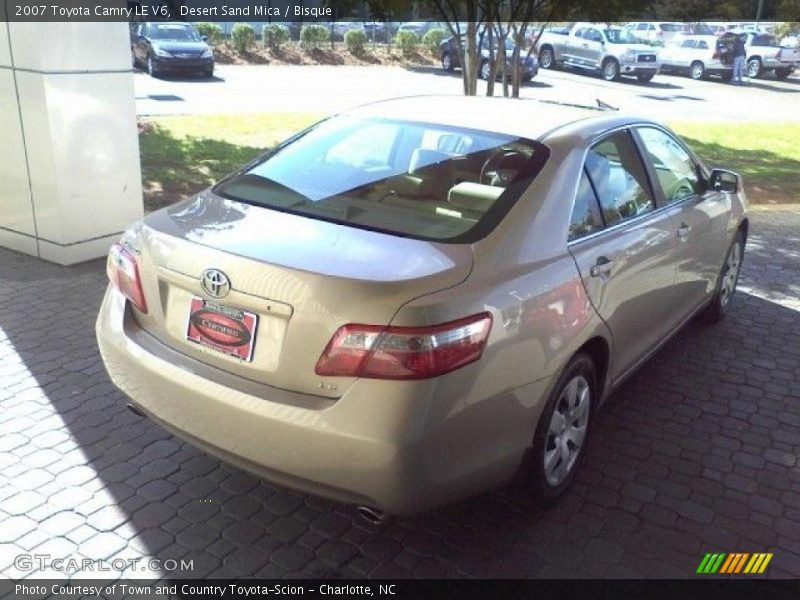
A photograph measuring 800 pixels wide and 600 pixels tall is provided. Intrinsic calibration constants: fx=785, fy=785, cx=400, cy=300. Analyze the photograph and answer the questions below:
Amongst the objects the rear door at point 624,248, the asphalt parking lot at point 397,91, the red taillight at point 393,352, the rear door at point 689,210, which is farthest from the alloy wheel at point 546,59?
the red taillight at point 393,352

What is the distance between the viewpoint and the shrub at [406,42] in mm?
33844

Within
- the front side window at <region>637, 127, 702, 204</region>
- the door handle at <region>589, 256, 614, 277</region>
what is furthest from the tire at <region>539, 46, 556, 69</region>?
the door handle at <region>589, 256, 614, 277</region>

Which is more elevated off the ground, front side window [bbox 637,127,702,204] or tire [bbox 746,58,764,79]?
front side window [bbox 637,127,702,204]

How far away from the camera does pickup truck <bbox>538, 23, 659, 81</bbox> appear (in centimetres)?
2950

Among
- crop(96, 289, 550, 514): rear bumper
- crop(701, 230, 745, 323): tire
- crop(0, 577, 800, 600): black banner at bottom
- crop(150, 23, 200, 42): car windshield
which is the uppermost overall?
crop(150, 23, 200, 42): car windshield

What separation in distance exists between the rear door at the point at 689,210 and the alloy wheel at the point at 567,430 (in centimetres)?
128

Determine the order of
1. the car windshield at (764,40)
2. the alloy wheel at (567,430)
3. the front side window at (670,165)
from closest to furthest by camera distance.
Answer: the alloy wheel at (567,430)
the front side window at (670,165)
the car windshield at (764,40)

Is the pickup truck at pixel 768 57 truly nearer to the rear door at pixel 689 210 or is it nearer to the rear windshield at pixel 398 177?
the rear door at pixel 689 210

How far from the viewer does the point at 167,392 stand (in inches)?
116

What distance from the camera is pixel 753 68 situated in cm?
3359

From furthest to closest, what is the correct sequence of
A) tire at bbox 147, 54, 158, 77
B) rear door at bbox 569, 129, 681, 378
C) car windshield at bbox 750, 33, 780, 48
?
car windshield at bbox 750, 33, 780, 48, tire at bbox 147, 54, 158, 77, rear door at bbox 569, 129, 681, 378

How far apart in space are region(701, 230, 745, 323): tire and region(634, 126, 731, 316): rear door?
0.27 meters

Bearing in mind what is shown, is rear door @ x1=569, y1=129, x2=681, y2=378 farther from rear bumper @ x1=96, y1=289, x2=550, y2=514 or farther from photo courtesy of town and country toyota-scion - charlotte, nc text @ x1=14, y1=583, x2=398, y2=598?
photo courtesy of town and country toyota-scion - charlotte, nc text @ x1=14, y1=583, x2=398, y2=598

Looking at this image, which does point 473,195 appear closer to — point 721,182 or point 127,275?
point 127,275
